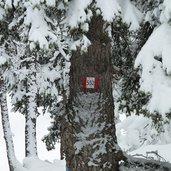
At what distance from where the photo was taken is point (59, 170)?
10.4m

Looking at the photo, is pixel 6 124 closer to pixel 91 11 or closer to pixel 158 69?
pixel 91 11

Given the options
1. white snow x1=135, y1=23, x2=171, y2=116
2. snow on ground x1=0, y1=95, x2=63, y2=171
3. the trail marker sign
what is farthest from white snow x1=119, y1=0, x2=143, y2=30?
snow on ground x1=0, y1=95, x2=63, y2=171

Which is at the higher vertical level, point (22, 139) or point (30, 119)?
point (30, 119)

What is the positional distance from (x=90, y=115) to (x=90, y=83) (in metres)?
0.47

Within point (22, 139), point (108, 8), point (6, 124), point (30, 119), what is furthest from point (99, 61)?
point (22, 139)

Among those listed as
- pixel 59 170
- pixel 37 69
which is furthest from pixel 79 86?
pixel 37 69

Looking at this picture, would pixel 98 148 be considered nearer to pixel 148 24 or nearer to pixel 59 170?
pixel 148 24

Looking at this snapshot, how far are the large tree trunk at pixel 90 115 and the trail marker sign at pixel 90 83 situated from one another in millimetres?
47

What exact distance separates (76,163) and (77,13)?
2224 millimetres

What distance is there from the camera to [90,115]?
18.7 feet

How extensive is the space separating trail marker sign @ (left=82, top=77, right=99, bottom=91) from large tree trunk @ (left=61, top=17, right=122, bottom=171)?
5cm

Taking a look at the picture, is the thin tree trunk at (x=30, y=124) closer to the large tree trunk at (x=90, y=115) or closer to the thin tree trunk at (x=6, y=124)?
the thin tree trunk at (x=6, y=124)

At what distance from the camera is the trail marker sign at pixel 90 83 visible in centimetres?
566

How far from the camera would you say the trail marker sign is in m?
5.66
